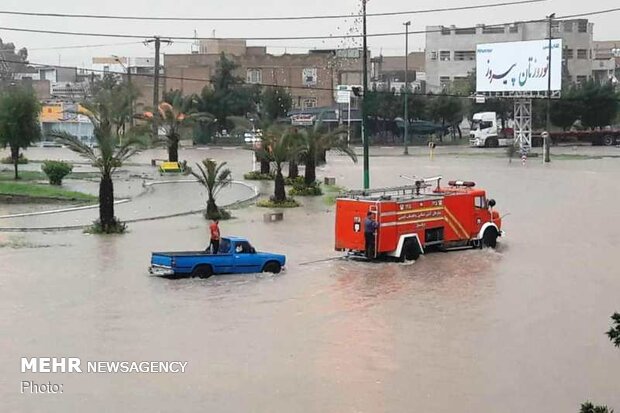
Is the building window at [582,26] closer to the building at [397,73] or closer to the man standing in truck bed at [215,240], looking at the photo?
the building at [397,73]

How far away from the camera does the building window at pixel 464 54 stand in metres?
108

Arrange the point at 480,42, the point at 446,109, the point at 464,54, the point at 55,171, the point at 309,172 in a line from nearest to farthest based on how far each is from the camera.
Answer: the point at 309,172 → the point at 55,171 → the point at 446,109 → the point at 480,42 → the point at 464,54

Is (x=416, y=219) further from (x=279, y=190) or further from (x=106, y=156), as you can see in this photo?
(x=279, y=190)

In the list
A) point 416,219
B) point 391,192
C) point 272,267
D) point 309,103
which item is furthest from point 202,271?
point 309,103

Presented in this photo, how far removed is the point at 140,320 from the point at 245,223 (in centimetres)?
1393

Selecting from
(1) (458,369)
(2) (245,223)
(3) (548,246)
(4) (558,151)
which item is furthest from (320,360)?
(4) (558,151)

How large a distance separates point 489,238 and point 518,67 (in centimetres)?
4677

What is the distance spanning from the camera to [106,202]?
28.2 meters

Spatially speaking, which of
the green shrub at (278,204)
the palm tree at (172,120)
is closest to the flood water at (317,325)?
the green shrub at (278,204)

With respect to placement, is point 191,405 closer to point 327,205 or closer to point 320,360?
point 320,360

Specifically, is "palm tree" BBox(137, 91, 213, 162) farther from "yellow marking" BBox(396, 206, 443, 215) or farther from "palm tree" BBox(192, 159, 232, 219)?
"yellow marking" BBox(396, 206, 443, 215)

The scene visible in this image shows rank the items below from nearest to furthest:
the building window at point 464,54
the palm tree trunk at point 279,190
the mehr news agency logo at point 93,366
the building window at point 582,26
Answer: the mehr news agency logo at point 93,366
the palm tree trunk at point 279,190
the building window at point 582,26
the building window at point 464,54

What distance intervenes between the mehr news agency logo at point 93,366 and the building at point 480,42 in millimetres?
93551

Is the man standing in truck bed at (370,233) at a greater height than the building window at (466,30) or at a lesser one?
lesser
